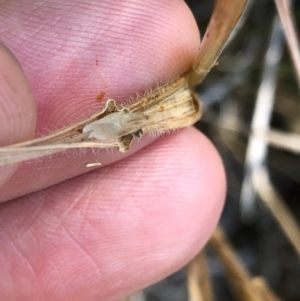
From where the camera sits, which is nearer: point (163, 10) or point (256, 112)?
point (163, 10)

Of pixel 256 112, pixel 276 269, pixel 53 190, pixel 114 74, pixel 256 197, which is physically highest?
pixel 114 74

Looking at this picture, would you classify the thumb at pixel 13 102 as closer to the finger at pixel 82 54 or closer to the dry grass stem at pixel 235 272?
the finger at pixel 82 54

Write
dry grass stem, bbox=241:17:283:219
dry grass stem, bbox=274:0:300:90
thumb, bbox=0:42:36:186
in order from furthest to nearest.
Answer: dry grass stem, bbox=241:17:283:219 < dry grass stem, bbox=274:0:300:90 < thumb, bbox=0:42:36:186

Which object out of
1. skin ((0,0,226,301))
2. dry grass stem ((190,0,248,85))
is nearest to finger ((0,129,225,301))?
skin ((0,0,226,301))

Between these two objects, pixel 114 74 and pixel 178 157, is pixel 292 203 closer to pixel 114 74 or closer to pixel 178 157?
pixel 178 157

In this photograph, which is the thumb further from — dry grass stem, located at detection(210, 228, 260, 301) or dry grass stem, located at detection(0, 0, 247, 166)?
dry grass stem, located at detection(210, 228, 260, 301)

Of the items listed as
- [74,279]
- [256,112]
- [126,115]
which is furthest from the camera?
[256,112]

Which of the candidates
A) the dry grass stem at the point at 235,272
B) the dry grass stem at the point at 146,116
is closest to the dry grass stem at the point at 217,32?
the dry grass stem at the point at 146,116

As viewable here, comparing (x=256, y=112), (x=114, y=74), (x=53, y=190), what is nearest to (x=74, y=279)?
(x=53, y=190)
